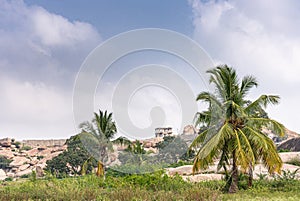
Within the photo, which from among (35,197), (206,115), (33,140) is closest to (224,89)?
(206,115)

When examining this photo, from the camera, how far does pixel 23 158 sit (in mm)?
64312

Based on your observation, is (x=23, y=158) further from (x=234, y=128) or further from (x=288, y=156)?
(x=234, y=128)

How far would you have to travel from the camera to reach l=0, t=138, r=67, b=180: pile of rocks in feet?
191

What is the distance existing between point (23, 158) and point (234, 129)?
57.5 m

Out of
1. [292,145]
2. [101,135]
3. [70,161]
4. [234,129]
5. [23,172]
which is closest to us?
[234,129]

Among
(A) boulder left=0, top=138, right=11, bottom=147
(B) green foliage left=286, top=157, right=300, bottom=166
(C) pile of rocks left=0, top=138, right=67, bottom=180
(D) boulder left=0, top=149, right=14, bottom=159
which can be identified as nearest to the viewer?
(B) green foliage left=286, top=157, right=300, bottom=166

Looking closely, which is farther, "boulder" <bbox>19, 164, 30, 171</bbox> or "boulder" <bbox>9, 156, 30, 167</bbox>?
"boulder" <bbox>9, 156, 30, 167</bbox>

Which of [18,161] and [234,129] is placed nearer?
[234,129]

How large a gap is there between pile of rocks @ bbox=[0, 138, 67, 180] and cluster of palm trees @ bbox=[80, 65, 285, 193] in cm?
4106

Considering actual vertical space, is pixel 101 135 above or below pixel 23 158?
below

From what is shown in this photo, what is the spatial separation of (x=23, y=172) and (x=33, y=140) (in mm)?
26897

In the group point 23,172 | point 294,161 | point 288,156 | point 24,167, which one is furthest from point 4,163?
point 294,161

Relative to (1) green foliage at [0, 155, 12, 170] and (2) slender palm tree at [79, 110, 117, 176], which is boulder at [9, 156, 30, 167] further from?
(2) slender palm tree at [79, 110, 117, 176]

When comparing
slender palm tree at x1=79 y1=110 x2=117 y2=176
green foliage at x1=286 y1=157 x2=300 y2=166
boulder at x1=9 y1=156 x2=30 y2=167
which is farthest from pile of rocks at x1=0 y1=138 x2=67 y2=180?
green foliage at x1=286 y1=157 x2=300 y2=166
